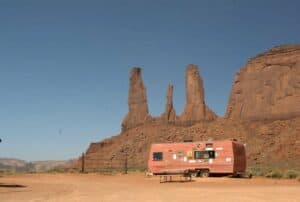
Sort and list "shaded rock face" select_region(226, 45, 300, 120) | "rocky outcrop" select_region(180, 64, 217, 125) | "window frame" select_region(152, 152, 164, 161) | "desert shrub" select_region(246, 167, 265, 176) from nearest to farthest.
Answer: "window frame" select_region(152, 152, 164, 161), "desert shrub" select_region(246, 167, 265, 176), "shaded rock face" select_region(226, 45, 300, 120), "rocky outcrop" select_region(180, 64, 217, 125)

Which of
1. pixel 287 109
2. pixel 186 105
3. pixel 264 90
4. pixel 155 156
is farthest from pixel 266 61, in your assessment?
pixel 155 156

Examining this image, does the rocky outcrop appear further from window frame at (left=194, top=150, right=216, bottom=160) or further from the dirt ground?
the dirt ground

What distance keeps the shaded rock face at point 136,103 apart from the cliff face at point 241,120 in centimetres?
25

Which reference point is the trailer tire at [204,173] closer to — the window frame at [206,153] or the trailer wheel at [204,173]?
the trailer wheel at [204,173]

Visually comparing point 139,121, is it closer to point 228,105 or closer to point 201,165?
point 228,105

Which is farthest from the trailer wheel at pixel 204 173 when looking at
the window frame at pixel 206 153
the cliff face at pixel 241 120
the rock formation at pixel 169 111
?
the rock formation at pixel 169 111

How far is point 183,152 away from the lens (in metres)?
32.7

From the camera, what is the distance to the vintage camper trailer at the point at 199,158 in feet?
101

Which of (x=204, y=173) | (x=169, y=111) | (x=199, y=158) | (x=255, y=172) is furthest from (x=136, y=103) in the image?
(x=204, y=173)

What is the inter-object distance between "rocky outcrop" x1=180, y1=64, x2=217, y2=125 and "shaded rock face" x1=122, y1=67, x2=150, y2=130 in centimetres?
1140

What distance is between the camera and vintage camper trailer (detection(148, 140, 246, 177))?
30.9 metres

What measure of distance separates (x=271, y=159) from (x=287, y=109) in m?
21.6

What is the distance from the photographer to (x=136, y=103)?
117 meters

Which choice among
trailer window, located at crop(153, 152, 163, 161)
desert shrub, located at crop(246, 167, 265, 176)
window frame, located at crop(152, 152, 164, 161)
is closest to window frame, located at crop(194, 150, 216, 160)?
window frame, located at crop(152, 152, 164, 161)
